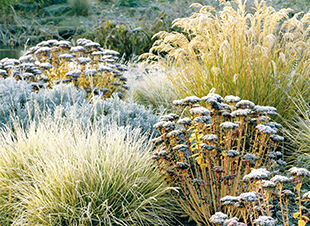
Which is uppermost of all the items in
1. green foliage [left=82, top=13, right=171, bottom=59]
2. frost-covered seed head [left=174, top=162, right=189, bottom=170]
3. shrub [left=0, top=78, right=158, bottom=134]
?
frost-covered seed head [left=174, top=162, right=189, bottom=170]

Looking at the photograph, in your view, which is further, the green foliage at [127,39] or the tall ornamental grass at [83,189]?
the green foliage at [127,39]

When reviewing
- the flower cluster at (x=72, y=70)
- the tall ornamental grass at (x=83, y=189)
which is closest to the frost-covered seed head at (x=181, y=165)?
the tall ornamental grass at (x=83, y=189)

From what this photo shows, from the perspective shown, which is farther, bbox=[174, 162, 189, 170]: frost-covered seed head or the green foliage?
the green foliage

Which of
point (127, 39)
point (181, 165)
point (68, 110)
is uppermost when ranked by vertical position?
point (181, 165)

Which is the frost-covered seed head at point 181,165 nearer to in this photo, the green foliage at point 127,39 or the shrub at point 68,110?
the shrub at point 68,110

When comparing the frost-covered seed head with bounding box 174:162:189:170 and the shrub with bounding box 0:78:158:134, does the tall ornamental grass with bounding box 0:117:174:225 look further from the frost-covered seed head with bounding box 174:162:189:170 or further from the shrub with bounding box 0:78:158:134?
the shrub with bounding box 0:78:158:134

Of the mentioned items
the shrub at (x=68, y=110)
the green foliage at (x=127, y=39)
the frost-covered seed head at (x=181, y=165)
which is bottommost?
the green foliage at (x=127, y=39)

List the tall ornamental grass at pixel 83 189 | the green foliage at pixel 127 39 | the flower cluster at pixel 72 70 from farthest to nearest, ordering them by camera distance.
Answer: the green foliage at pixel 127 39, the flower cluster at pixel 72 70, the tall ornamental grass at pixel 83 189

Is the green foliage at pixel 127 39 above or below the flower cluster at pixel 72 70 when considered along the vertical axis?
below

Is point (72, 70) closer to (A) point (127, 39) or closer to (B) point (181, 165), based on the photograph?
(B) point (181, 165)

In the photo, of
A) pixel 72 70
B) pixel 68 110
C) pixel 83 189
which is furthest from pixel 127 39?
pixel 83 189

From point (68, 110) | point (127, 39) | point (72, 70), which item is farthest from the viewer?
point (127, 39)

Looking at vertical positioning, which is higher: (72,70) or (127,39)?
(72,70)

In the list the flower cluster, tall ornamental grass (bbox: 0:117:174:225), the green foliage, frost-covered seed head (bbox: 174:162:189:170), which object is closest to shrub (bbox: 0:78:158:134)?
the flower cluster
